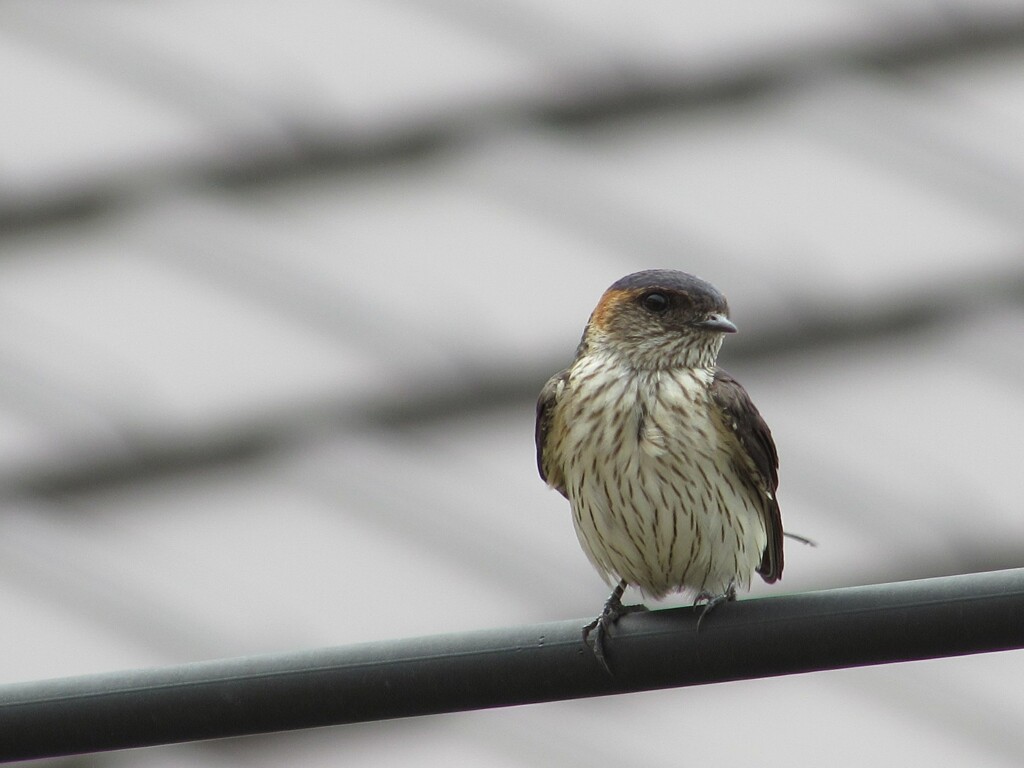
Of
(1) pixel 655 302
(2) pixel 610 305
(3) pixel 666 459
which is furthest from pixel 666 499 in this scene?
(2) pixel 610 305

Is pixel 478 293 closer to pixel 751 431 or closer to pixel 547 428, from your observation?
pixel 547 428

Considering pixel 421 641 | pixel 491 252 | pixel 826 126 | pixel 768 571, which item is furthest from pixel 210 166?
pixel 421 641

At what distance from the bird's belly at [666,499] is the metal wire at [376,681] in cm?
209

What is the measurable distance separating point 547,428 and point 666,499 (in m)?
0.71

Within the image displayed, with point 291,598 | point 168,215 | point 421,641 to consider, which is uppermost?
point 168,215

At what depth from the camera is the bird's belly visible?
683 cm

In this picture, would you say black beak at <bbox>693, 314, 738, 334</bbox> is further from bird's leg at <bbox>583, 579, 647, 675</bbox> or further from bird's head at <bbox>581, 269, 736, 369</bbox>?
bird's leg at <bbox>583, 579, 647, 675</bbox>

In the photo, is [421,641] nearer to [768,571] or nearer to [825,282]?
[768,571]

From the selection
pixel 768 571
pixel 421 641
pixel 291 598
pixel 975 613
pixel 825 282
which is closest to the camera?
pixel 975 613

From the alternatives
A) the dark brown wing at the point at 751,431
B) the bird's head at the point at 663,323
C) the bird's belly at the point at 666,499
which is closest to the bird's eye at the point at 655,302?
the bird's head at the point at 663,323

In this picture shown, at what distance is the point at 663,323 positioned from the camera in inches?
293

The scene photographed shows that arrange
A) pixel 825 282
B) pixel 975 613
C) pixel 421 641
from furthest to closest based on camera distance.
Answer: pixel 825 282
pixel 421 641
pixel 975 613

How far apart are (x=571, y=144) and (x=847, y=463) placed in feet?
8.91

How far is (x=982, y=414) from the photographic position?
12.6m
